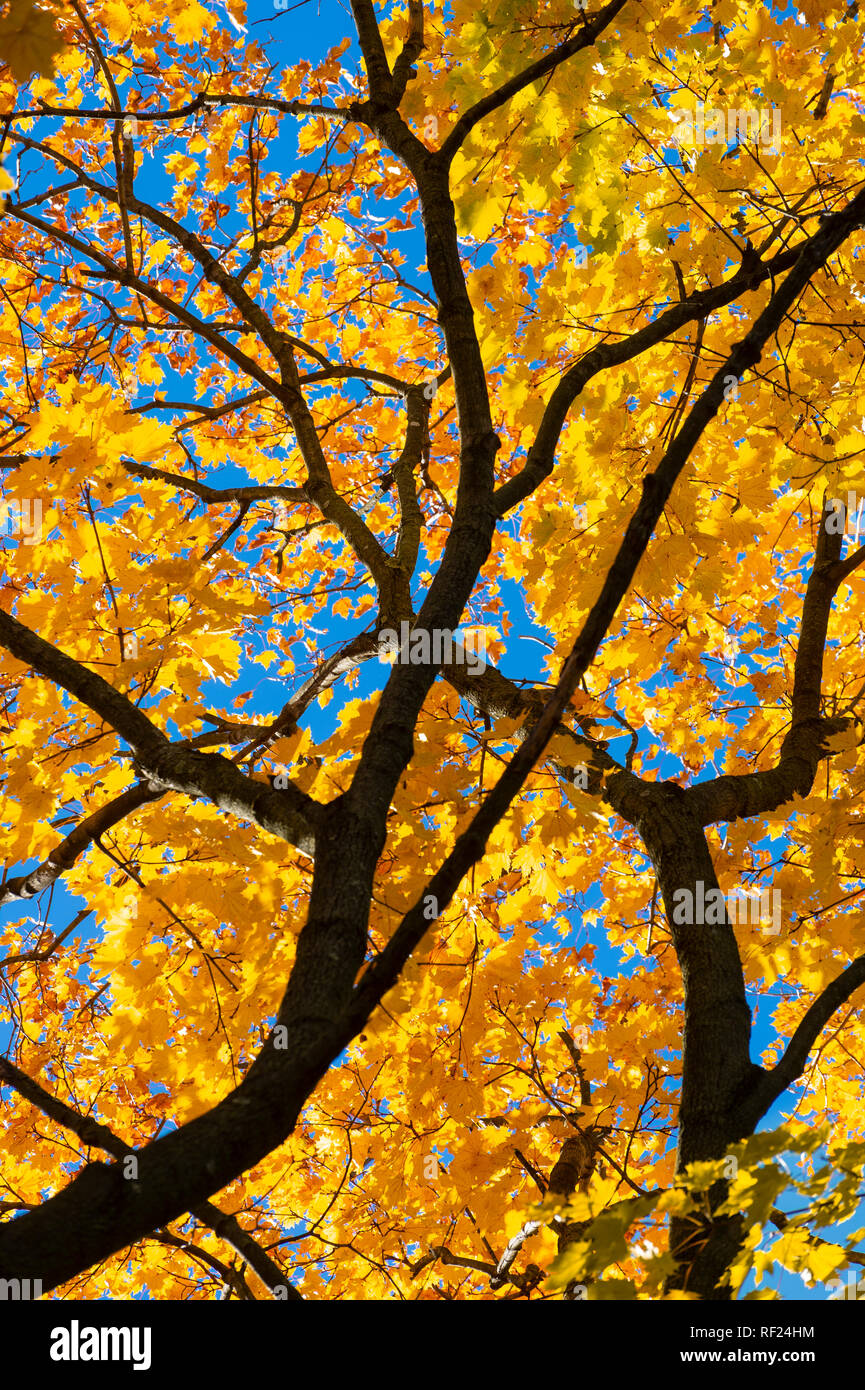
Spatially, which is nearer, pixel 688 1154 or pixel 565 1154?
pixel 688 1154

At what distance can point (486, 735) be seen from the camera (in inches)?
134

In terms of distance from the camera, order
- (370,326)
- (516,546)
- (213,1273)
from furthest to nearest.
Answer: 1. (370,326)
2. (516,546)
3. (213,1273)

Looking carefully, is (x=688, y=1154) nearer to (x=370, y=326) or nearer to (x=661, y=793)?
(x=661, y=793)

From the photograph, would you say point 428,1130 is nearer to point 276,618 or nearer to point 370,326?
point 276,618

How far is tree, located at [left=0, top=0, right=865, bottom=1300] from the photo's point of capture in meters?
2.18

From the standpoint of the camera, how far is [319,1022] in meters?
1.90

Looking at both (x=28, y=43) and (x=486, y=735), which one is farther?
(x=486, y=735)

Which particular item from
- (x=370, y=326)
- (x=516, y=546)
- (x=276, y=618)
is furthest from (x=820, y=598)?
(x=370, y=326)

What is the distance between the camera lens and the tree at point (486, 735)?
218 cm

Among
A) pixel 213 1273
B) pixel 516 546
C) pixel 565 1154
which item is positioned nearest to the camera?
pixel 565 1154
